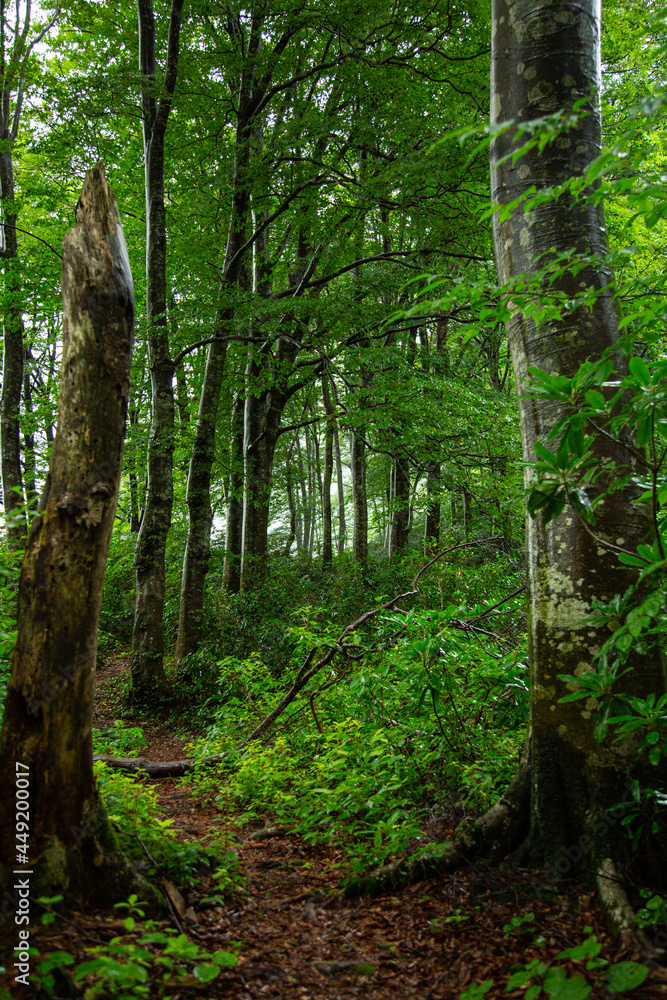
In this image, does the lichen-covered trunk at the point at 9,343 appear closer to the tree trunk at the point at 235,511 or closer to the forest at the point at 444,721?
the tree trunk at the point at 235,511

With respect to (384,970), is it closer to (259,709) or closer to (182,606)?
(259,709)

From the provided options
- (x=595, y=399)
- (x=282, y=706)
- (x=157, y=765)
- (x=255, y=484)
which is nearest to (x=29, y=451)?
(x=255, y=484)

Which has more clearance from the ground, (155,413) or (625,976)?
(155,413)

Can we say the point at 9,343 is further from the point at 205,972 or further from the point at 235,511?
the point at 205,972

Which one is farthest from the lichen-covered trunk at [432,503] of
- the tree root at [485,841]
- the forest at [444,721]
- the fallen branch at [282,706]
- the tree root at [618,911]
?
the tree root at [618,911]

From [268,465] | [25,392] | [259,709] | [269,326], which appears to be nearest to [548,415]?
[259,709]

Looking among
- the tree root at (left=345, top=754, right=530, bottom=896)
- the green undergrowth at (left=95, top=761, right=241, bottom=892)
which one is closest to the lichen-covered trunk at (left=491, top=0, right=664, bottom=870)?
the tree root at (left=345, top=754, right=530, bottom=896)

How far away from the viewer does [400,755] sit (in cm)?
387

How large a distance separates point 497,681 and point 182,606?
7723 mm

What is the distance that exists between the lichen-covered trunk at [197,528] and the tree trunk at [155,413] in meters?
0.79

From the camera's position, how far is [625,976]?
199 centimetres

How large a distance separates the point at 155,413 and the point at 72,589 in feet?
24.8

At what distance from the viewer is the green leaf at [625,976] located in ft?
6.37

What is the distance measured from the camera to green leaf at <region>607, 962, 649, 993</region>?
1.94m
